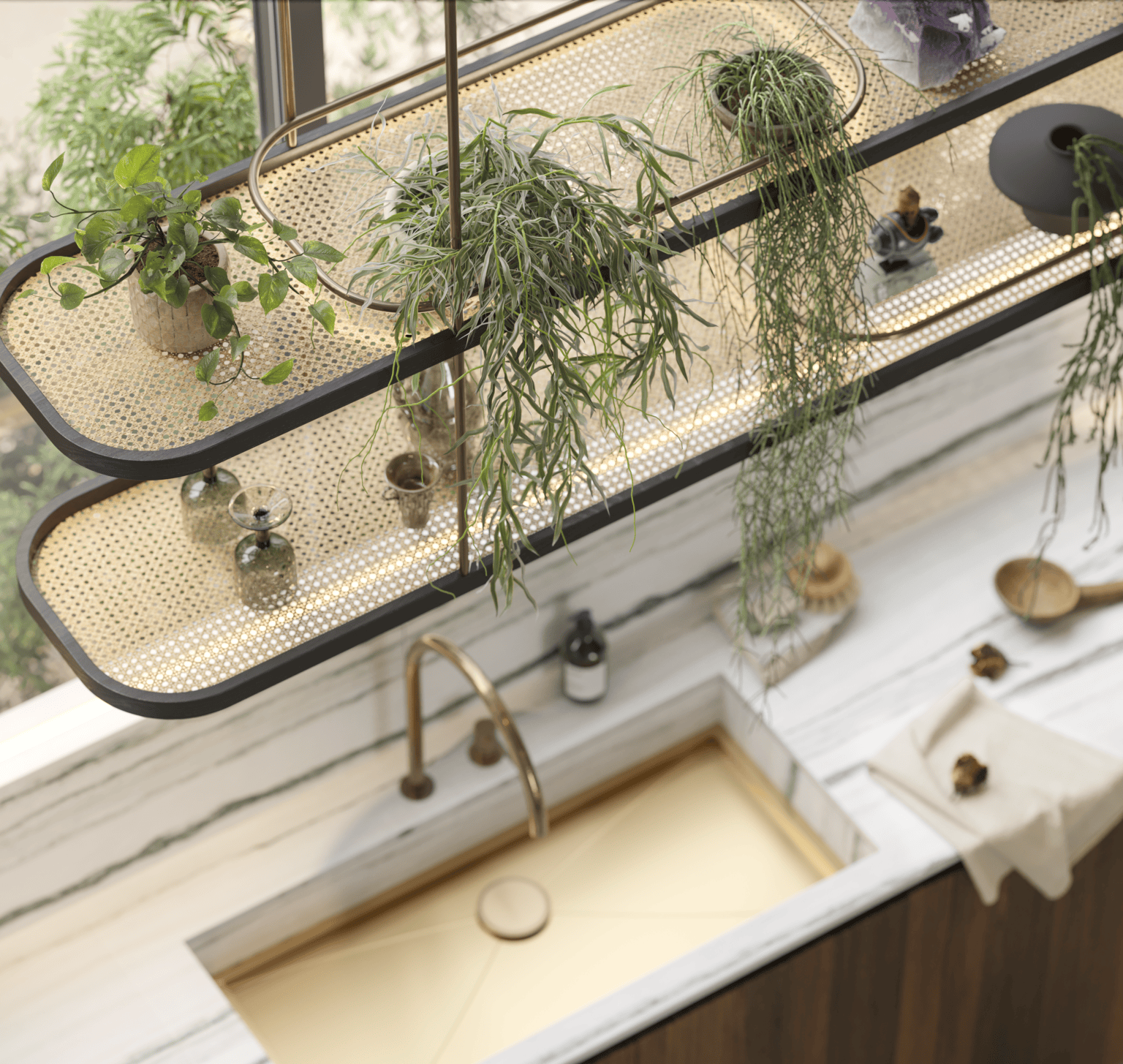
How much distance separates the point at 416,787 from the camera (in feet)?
6.08

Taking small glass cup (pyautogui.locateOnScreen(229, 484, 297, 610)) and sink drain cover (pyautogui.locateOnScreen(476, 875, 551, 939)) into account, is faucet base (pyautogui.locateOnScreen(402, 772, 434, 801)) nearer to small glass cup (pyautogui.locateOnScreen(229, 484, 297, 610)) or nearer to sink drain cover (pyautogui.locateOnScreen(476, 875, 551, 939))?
sink drain cover (pyautogui.locateOnScreen(476, 875, 551, 939))

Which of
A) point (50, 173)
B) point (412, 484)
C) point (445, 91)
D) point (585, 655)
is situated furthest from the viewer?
point (585, 655)

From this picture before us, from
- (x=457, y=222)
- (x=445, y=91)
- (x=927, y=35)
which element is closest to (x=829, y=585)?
(x=927, y=35)

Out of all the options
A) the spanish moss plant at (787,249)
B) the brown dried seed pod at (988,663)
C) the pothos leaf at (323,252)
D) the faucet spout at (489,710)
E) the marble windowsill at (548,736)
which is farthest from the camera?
the brown dried seed pod at (988,663)

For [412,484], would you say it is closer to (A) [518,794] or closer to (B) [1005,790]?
(A) [518,794]

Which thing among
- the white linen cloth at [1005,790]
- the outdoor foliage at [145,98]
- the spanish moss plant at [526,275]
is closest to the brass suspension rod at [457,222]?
the spanish moss plant at [526,275]

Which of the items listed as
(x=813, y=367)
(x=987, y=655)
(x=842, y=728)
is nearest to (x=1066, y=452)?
(x=987, y=655)

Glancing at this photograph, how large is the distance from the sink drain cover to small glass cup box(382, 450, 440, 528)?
756 millimetres

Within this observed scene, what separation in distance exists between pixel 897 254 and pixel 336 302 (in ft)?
1.99

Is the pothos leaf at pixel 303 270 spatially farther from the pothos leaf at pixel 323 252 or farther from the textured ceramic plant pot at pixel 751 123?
the textured ceramic plant pot at pixel 751 123

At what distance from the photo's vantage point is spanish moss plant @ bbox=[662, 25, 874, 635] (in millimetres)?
1173

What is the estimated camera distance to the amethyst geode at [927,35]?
48.9 inches

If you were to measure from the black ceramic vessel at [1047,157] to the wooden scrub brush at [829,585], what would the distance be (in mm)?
720

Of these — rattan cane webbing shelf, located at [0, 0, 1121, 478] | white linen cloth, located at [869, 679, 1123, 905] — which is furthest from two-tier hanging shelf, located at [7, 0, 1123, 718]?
white linen cloth, located at [869, 679, 1123, 905]
